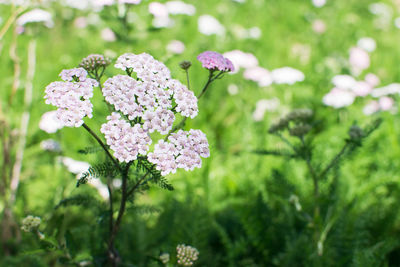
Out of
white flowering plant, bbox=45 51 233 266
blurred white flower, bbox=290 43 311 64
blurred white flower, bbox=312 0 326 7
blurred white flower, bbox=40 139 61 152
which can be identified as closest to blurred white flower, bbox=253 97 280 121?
blurred white flower, bbox=290 43 311 64

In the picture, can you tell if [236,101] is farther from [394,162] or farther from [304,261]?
[304,261]

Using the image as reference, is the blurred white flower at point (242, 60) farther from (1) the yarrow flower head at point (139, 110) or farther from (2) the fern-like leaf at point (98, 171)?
(2) the fern-like leaf at point (98, 171)

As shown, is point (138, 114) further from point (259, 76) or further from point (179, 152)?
point (259, 76)

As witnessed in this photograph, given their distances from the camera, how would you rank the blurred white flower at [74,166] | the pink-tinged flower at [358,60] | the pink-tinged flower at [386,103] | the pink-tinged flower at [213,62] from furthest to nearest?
the pink-tinged flower at [358,60]
the pink-tinged flower at [386,103]
the blurred white flower at [74,166]
the pink-tinged flower at [213,62]

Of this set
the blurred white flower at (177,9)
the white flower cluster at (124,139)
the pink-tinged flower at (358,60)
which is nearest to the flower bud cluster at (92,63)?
the white flower cluster at (124,139)

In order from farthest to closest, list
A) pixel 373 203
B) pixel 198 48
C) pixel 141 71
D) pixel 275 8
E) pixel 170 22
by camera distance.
A: pixel 275 8, pixel 170 22, pixel 198 48, pixel 373 203, pixel 141 71

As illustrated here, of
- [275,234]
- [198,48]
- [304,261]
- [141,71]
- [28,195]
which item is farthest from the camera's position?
[198,48]

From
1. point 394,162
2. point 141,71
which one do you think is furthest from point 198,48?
point 141,71
